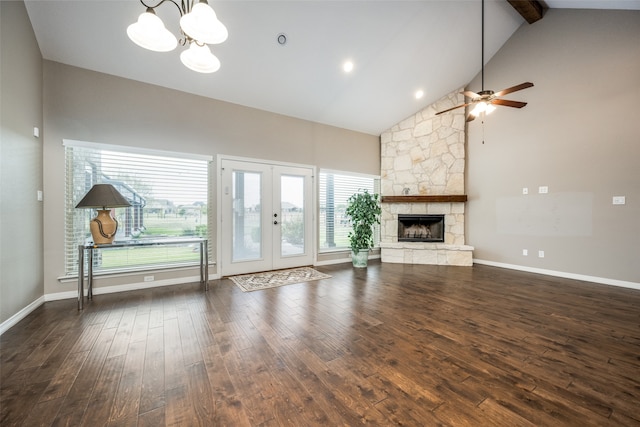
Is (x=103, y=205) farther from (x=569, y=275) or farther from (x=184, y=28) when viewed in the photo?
(x=569, y=275)

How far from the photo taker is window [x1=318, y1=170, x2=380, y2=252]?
18.4 ft

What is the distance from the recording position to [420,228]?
6.07 m

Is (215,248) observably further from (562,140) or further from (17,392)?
(562,140)

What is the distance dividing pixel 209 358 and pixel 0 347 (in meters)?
1.90

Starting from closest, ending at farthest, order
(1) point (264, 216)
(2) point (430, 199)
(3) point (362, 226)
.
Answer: (1) point (264, 216) < (3) point (362, 226) < (2) point (430, 199)

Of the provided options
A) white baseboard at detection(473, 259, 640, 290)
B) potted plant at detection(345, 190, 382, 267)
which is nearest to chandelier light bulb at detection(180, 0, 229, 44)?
potted plant at detection(345, 190, 382, 267)

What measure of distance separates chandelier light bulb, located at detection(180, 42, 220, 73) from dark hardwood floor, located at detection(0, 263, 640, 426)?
8.33 ft

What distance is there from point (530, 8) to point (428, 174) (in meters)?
3.28

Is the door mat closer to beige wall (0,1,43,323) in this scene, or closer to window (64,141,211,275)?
window (64,141,211,275)

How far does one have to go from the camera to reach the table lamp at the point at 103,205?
2.87m

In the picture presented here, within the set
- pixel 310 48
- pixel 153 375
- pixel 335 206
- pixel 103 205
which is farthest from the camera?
pixel 335 206

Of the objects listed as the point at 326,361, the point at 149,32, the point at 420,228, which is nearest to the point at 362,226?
the point at 420,228

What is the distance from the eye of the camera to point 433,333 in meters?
2.37

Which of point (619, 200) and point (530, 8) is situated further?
point (530, 8)
